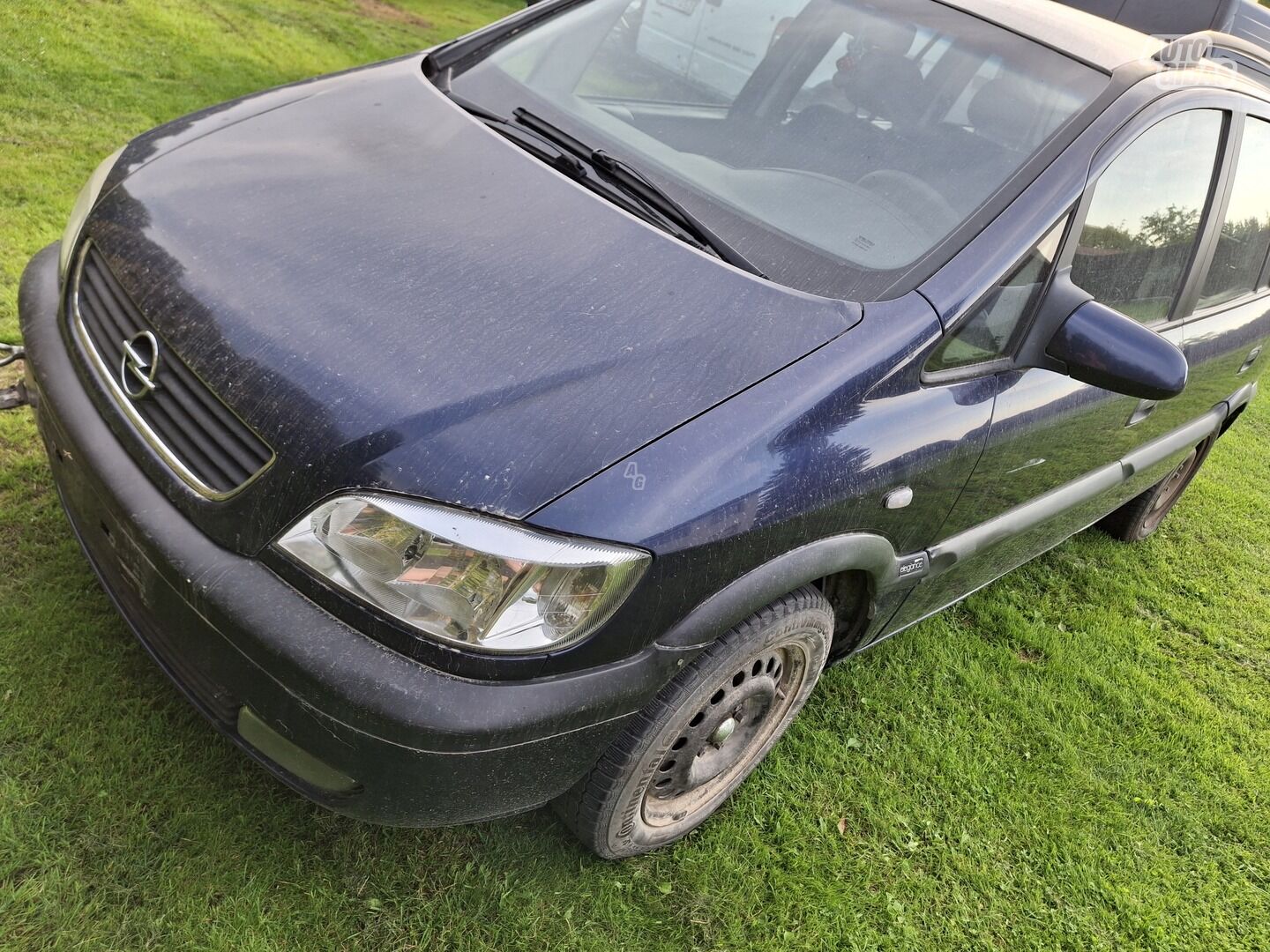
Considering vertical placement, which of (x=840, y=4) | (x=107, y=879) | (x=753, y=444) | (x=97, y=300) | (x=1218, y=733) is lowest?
(x=107, y=879)

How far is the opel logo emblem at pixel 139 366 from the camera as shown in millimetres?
1864

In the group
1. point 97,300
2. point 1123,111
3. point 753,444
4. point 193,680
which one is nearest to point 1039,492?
point 1123,111

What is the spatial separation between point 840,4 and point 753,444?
1657 millimetres

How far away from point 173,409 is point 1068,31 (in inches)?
97.6

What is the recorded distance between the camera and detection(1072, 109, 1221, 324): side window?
7.78 ft

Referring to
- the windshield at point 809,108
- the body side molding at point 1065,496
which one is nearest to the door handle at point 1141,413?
the body side molding at point 1065,496

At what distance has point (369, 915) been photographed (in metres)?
2.00

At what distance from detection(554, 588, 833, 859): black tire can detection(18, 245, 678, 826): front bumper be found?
127 mm

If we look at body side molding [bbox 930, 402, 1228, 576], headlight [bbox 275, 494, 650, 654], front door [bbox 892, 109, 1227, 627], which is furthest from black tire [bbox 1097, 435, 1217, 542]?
headlight [bbox 275, 494, 650, 654]

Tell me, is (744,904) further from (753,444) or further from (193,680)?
(193,680)

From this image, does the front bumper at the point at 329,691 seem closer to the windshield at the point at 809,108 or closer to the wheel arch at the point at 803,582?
the wheel arch at the point at 803,582

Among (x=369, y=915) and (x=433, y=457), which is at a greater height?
(x=433, y=457)

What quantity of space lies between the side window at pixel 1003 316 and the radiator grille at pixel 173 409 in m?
1.41

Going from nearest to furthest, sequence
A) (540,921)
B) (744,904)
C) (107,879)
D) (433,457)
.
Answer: (433,457) < (107,879) < (540,921) < (744,904)
